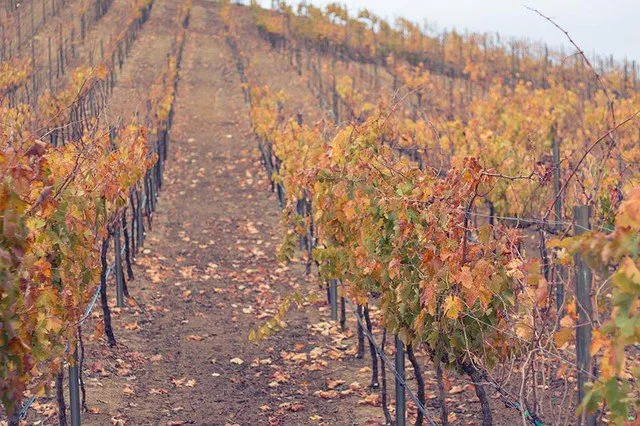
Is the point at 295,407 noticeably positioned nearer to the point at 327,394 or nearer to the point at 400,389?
the point at 327,394

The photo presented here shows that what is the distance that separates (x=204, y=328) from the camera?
986 cm

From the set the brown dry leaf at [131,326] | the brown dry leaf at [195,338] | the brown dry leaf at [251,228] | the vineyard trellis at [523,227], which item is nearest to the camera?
the vineyard trellis at [523,227]

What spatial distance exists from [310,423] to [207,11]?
4786cm

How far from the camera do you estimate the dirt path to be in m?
7.45

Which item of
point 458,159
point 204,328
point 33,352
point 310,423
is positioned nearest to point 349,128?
point 458,159

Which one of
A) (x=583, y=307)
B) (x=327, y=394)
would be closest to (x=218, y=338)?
(x=327, y=394)

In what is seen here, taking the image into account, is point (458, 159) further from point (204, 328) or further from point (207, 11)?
point (207, 11)

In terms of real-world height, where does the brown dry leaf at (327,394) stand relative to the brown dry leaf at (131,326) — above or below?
above

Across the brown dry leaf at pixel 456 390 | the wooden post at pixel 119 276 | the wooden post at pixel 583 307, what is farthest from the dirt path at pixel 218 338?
the wooden post at pixel 583 307

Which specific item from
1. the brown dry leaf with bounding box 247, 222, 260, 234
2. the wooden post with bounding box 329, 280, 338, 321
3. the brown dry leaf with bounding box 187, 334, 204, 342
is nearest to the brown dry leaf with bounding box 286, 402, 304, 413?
the brown dry leaf with bounding box 187, 334, 204, 342

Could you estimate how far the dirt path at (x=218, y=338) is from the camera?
7.45 meters

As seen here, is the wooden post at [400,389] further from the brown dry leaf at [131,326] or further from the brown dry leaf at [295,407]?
the brown dry leaf at [131,326]

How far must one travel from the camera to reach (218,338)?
9.50 m

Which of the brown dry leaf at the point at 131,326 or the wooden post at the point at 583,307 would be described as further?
the brown dry leaf at the point at 131,326
